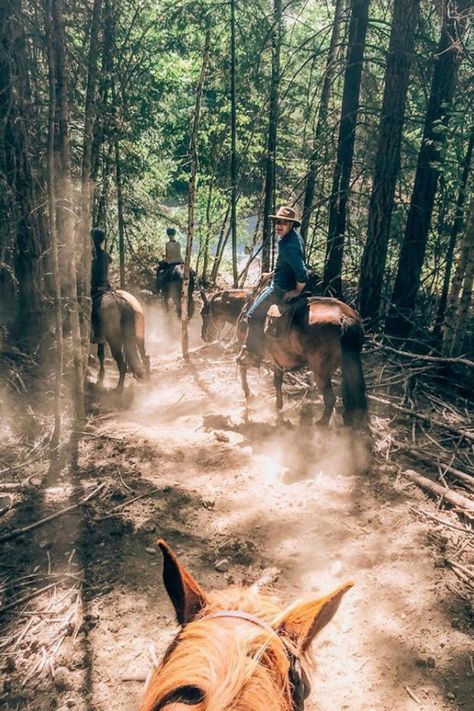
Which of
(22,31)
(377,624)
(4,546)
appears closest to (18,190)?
(22,31)

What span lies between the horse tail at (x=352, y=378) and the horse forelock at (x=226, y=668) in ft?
16.7

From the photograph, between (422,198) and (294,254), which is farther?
(422,198)

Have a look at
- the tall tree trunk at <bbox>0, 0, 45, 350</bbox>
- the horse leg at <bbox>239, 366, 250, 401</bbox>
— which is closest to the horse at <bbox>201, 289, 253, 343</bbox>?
the horse leg at <bbox>239, 366, 250, 401</bbox>

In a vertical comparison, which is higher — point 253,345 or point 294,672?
point 294,672

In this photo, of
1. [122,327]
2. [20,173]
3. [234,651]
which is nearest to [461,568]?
[234,651]

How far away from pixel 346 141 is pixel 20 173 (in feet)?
22.7

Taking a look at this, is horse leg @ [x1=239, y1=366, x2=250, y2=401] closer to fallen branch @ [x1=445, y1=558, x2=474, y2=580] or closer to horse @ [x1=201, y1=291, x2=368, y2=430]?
horse @ [x1=201, y1=291, x2=368, y2=430]

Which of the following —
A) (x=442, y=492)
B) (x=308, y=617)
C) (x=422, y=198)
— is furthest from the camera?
(x=422, y=198)

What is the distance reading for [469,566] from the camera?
14.1ft

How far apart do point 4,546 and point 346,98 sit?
423 inches

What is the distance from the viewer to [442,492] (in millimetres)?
5246

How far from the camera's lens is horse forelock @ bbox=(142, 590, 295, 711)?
1.28 m

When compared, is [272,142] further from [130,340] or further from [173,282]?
[130,340]

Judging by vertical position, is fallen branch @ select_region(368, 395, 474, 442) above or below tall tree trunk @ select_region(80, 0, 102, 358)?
below
